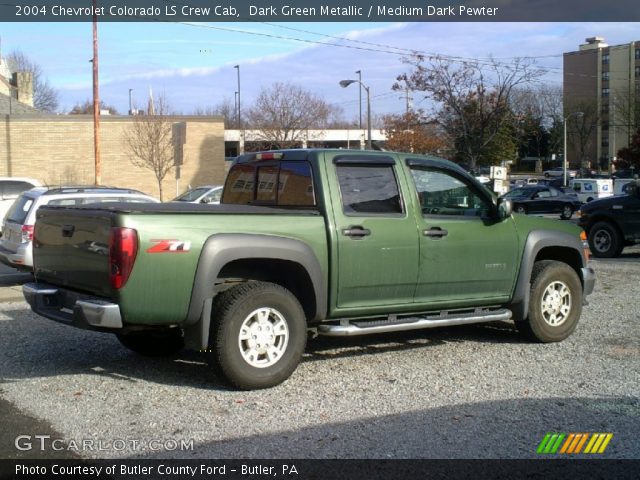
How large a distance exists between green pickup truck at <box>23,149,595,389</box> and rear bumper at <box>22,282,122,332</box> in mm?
13

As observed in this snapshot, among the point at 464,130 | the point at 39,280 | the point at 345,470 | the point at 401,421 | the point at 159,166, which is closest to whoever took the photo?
the point at 345,470

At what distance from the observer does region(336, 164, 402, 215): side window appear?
21.9 ft

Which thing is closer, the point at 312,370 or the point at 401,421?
the point at 401,421

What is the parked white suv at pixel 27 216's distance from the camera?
37.7 ft

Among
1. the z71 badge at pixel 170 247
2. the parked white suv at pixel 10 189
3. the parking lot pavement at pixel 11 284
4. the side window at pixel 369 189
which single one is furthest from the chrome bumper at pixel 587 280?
the parked white suv at pixel 10 189

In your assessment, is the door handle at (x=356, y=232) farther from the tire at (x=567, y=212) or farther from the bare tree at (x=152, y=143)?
the tire at (x=567, y=212)

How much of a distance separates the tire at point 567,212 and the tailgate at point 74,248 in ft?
110

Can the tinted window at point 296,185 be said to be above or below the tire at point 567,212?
above

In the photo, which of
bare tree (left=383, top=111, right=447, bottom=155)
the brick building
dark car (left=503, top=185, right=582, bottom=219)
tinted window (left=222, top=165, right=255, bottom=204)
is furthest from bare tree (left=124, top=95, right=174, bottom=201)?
tinted window (left=222, top=165, right=255, bottom=204)

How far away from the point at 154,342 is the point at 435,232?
2.84 metres

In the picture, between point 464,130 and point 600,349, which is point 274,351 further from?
point 464,130

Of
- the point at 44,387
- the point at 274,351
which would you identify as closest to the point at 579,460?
the point at 274,351

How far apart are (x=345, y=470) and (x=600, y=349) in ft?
13.7

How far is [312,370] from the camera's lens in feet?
22.4
